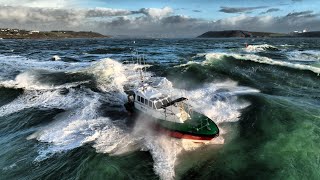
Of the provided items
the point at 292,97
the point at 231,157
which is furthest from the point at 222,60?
the point at 231,157

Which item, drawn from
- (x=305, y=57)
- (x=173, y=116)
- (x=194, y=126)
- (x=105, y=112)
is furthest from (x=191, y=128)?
(x=305, y=57)

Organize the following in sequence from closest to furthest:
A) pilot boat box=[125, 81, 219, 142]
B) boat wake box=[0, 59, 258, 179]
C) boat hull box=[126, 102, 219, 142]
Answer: boat hull box=[126, 102, 219, 142] < pilot boat box=[125, 81, 219, 142] < boat wake box=[0, 59, 258, 179]

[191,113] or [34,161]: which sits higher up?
[191,113]

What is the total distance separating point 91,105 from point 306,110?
69.2 ft

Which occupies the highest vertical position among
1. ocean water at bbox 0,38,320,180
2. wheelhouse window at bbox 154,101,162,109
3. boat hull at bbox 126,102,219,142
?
wheelhouse window at bbox 154,101,162,109

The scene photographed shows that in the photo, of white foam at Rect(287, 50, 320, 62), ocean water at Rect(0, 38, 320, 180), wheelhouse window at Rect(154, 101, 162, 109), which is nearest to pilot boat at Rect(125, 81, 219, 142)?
wheelhouse window at Rect(154, 101, 162, 109)

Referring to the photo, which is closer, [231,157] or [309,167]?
[309,167]

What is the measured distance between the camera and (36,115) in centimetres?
3183

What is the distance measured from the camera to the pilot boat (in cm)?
2302

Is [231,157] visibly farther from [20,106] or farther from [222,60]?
[222,60]

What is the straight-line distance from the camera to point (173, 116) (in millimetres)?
24781

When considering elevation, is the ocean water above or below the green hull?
below

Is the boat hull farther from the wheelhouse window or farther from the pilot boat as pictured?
the wheelhouse window

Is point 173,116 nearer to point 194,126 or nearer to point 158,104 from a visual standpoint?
point 158,104
